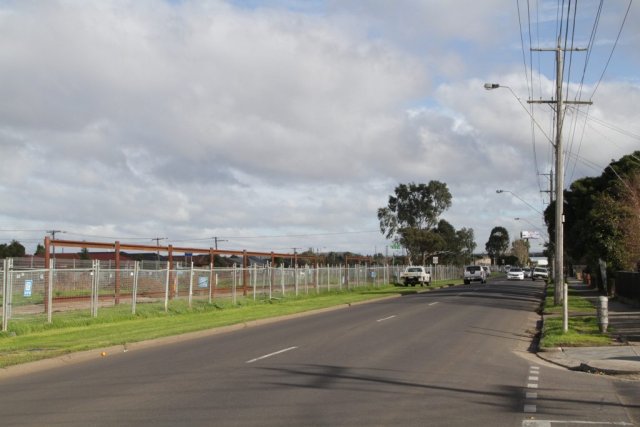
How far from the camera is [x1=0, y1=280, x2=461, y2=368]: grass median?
15.4m

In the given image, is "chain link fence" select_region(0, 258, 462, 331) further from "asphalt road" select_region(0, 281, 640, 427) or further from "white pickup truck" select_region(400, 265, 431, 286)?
"white pickup truck" select_region(400, 265, 431, 286)

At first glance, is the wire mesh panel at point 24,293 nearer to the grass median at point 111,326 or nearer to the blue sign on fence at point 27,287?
the blue sign on fence at point 27,287

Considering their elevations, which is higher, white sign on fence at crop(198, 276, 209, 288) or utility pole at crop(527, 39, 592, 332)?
utility pole at crop(527, 39, 592, 332)

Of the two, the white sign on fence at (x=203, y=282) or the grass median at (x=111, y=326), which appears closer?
the grass median at (x=111, y=326)

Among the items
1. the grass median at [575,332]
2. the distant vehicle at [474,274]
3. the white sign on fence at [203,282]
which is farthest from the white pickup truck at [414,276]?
the grass median at [575,332]

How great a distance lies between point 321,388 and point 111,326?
42.5 ft

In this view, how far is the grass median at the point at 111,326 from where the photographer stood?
606 inches

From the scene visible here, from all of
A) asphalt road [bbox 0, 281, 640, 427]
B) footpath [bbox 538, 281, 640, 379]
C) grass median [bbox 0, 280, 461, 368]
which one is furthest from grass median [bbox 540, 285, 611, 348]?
grass median [bbox 0, 280, 461, 368]

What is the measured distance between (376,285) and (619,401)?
51.1 m

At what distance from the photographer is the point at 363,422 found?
804cm

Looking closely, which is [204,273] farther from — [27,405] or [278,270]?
[27,405]

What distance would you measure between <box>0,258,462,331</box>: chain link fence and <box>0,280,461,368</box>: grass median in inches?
13.4

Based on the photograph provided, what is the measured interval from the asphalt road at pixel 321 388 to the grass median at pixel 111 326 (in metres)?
1.25

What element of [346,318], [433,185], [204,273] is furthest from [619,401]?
[433,185]
